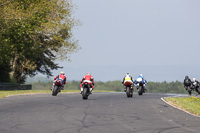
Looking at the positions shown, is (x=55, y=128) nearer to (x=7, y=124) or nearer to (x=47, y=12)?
(x=7, y=124)

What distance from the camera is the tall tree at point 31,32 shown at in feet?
135

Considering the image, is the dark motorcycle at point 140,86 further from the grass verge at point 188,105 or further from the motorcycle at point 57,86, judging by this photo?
the grass verge at point 188,105

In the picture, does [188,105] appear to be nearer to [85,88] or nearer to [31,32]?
[85,88]

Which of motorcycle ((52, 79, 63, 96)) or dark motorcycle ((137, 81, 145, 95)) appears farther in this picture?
dark motorcycle ((137, 81, 145, 95))

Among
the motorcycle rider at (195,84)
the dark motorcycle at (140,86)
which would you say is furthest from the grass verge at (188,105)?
the motorcycle rider at (195,84)

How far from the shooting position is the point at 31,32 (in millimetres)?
43094

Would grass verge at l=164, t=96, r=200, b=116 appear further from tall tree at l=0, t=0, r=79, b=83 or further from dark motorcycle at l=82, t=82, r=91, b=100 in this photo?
tall tree at l=0, t=0, r=79, b=83

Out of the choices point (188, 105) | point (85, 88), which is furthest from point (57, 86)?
point (188, 105)

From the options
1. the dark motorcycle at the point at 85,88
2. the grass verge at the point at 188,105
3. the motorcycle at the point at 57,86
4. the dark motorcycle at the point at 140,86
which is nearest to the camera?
the grass verge at the point at 188,105

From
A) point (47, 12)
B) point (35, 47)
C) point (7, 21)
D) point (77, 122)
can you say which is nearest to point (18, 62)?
point (35, 47)

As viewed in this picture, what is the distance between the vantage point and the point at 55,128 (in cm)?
1181

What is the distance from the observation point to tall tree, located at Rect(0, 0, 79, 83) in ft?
135

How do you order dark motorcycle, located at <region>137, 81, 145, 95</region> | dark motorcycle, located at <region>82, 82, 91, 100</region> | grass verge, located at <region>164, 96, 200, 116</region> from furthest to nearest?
dark motorcycle, located at <region>137, 81, 145, 95</region>
dark motorcycle, located at <region>82, 82, 91, 100</region>
grass verge, located at <region>164, 96, 200, 116</region>

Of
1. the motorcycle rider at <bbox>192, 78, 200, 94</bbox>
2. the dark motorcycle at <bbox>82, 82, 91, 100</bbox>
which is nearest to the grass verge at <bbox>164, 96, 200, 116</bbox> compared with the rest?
the dark motorcycle at <bbox>82, 82, 91, 100</bbox>
